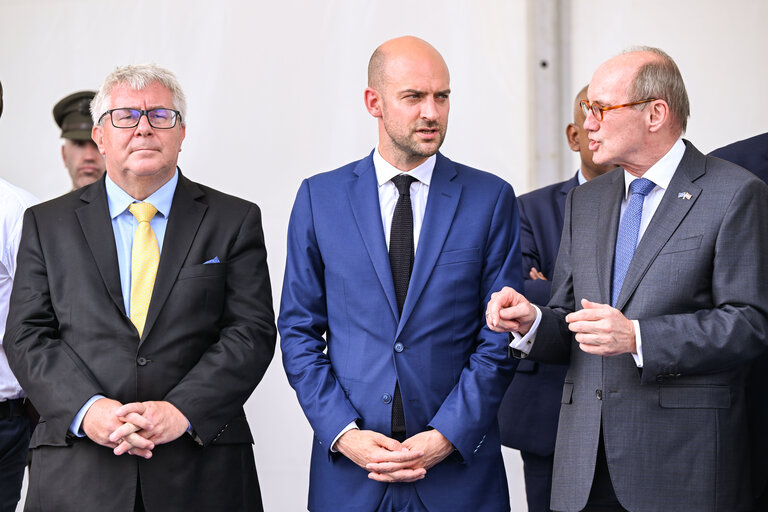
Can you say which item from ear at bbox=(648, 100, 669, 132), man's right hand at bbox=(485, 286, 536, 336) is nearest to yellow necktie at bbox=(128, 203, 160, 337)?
man's right hand at bbox=(485, 286, 536, 336)

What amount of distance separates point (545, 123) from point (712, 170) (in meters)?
1.66

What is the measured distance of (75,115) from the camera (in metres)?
4.78

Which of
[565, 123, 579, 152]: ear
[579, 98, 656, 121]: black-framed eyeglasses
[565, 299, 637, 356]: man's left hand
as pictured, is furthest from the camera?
[565, 123, 579, 152]: ear

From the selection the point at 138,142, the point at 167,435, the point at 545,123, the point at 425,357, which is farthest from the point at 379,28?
the point at 167,435

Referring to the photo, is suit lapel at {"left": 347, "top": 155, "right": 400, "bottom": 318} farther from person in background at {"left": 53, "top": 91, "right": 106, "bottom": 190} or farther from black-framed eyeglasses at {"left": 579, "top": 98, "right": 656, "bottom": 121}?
person in background at {"left": 53, "top": 91, "right": 106, "bottom": 190}

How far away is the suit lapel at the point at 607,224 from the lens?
2713 millimetres

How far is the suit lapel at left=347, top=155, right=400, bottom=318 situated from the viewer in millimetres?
2832

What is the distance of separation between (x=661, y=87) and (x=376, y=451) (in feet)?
4.24

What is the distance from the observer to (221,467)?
2.86m

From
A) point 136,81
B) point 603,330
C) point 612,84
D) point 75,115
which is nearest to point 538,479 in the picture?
point 603,330

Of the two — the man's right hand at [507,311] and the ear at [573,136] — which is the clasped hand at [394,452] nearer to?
the man's right hand at [507,311]

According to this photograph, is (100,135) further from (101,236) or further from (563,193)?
(563,193)

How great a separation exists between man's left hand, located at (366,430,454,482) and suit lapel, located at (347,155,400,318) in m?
0.35

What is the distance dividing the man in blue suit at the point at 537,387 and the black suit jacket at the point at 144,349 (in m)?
1.01
